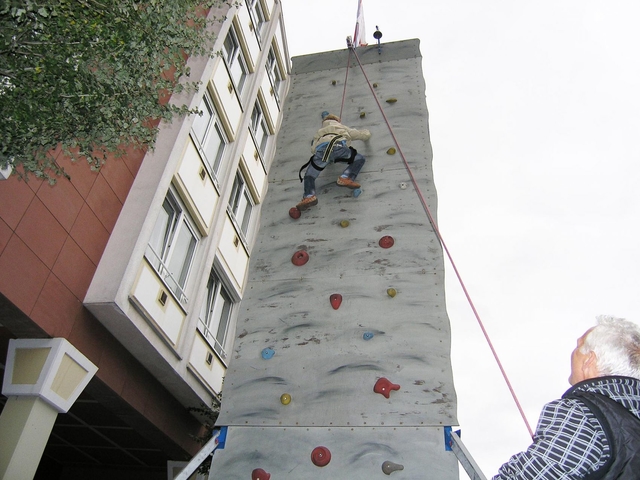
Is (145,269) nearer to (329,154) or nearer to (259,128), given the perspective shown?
(329,154)

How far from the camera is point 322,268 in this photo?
6.59 metres

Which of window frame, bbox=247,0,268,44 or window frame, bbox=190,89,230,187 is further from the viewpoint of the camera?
window frame, bbox=247,0,268,44

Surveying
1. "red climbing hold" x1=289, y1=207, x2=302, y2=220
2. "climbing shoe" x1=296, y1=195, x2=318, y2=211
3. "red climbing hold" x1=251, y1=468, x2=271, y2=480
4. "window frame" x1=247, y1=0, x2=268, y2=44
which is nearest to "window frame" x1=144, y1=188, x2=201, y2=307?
"red climbing hold" x1=289, y1=207, x2=302, y2=220

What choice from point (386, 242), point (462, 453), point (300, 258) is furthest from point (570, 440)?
point (300, 258)

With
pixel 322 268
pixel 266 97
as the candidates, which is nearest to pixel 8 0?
pixel 322 268

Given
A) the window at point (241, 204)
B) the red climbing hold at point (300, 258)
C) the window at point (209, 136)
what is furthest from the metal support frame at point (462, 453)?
the window at point (241, 204)

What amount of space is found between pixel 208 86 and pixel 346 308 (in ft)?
25.9

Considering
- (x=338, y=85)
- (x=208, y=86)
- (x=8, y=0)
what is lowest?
(x=8, y=0)

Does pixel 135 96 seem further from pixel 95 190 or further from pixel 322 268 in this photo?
pixel 95 190

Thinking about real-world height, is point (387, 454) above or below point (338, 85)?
below

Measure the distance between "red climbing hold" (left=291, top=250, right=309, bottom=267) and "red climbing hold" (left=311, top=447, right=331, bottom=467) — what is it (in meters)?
2.37

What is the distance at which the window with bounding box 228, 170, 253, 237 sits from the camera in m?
14.0

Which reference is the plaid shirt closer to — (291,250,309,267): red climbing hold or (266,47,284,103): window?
(291,250,309,267): red climbing hold

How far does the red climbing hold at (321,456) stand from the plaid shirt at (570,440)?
260cm
